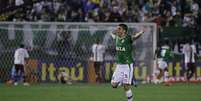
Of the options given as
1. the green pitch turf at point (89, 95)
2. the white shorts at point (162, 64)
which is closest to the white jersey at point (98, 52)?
the white shorts at point (162, 64)

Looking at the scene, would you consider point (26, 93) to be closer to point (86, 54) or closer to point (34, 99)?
point (34, 99)

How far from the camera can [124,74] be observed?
18.6m

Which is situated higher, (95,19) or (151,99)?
(95,19)

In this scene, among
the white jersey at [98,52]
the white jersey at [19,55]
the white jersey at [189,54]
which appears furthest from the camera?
the white jersey at [189,54]

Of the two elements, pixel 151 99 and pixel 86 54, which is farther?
pixel 86 54

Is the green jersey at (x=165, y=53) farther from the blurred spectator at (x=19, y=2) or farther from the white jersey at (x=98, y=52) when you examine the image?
the blurred spectator at (x=19, y=2)

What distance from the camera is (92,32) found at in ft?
104

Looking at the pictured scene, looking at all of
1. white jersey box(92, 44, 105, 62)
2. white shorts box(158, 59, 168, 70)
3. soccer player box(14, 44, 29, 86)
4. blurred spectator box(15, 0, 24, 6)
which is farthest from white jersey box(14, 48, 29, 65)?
white shorts box(158, 59, 168, 70)

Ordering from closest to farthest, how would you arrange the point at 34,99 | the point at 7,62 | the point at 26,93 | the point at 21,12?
the point at 34,99 < the point at 26,93 < the point at 7,62 < the point at 21,12

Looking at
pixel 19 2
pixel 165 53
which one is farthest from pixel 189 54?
pixel 19 2

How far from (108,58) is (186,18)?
209 inches

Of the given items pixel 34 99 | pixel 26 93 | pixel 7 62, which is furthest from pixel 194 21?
pixel 34 99

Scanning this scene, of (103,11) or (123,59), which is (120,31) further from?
(103,11)

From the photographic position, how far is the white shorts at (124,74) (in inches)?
728
